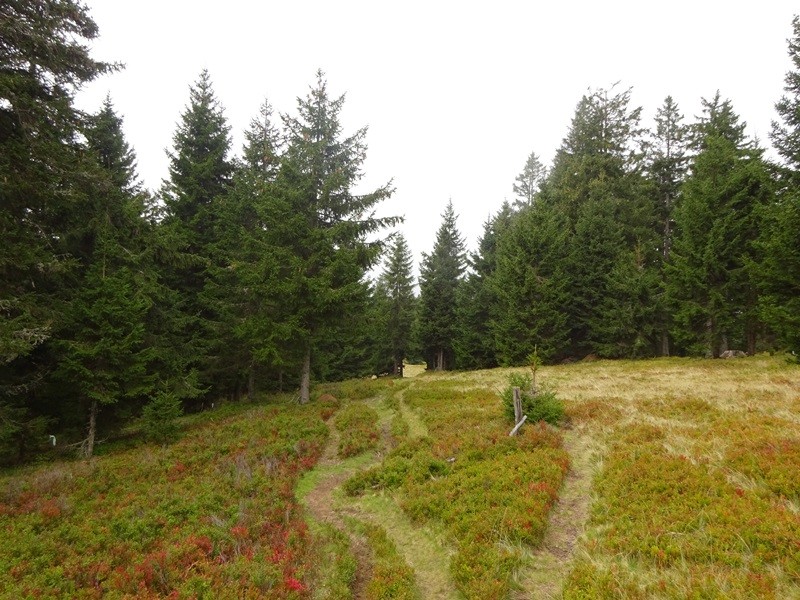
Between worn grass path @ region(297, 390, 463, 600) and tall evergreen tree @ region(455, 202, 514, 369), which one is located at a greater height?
tall evergreen tree @ region(455, 202, 514, 369)

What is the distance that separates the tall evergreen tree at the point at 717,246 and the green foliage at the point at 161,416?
29697 millimetres

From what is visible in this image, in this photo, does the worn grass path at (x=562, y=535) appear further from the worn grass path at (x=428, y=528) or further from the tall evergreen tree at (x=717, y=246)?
the tall evergreen tree at (x=717, y=246)

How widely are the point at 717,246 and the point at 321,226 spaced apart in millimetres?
24901

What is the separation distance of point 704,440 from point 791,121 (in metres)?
24.1

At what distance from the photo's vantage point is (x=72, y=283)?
654 inches

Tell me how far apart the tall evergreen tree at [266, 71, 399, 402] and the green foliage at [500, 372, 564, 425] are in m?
9.07

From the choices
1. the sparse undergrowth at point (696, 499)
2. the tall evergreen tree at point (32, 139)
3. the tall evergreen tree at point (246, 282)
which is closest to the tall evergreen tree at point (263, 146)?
the tall evergreen tree at point (246, 282)

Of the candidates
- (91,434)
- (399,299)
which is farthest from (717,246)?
(91,434)

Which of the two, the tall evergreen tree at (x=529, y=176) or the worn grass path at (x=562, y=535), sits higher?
the tall evergreen tree at (x=529, y=176)

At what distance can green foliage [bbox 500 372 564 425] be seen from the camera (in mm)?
13664

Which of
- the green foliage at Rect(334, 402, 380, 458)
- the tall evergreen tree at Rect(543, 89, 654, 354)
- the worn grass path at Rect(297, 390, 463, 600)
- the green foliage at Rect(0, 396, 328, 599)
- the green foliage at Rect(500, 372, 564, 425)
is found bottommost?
the worn grass path at Rect(297, 390, 463, 600)

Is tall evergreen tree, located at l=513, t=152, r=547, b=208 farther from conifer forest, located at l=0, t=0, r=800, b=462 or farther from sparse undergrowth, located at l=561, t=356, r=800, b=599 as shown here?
sparse undergrowth, located at l=561, t=356, r=800, b=599

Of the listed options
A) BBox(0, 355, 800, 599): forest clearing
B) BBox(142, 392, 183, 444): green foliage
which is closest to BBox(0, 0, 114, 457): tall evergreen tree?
BBox(142, 392, 183, 444): green foliage

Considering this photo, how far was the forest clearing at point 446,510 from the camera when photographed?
21.1 feet
